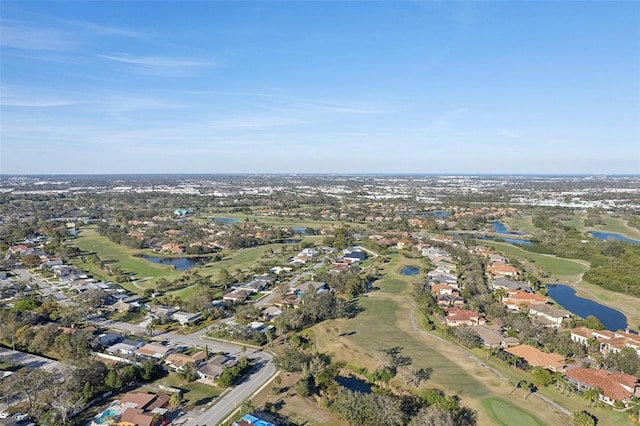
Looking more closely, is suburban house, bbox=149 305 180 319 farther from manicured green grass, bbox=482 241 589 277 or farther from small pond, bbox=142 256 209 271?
manicured green grass, bbox=482 241 589 277

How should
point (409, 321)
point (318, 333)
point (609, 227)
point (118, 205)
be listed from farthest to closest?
point (118, 205), point (609, 227), point (409, 321), point (318, 333)

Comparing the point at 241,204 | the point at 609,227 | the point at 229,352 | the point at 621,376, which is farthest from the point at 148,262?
the point at 609,227

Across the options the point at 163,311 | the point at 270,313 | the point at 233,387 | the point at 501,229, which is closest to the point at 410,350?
the point at 233,387

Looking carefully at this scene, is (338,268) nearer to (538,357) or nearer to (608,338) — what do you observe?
(538,357)

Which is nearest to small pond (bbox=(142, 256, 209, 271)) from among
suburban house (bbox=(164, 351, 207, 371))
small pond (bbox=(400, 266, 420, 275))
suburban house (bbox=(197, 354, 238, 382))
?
small pond (bbox=(400, 266, 420, 275))

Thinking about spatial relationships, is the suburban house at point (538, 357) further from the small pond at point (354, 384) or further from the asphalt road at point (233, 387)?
the asphalt road at point (233, 387)

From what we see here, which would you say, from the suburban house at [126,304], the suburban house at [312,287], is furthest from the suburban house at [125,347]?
the suburban house at [312,287]

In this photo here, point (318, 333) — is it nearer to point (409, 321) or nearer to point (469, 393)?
point (409, 321)
